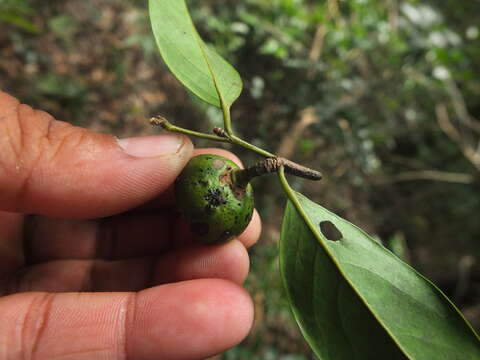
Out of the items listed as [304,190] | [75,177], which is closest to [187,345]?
[75,177]

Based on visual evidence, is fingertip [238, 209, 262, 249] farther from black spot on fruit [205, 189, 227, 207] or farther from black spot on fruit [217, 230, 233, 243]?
black spot on fruit [205, 189, 227, 207]

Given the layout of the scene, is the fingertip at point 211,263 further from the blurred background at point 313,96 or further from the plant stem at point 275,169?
the blurred background at point 313,96

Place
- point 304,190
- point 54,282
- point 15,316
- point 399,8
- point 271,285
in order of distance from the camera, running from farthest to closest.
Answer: point 399,8 → point 304,190 → point 271,285 → point 54,282 → point 15,316

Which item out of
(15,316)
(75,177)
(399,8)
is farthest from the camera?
(399,8)

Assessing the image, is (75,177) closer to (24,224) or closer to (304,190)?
(24,224)

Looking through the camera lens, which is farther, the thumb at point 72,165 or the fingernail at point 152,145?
the fingernail at point 152,145

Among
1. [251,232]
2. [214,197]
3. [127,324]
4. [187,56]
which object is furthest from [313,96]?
[127,324]

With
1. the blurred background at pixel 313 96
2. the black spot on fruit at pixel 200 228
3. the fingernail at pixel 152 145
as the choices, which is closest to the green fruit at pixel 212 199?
the black spot on fruit at pixel 200 228
